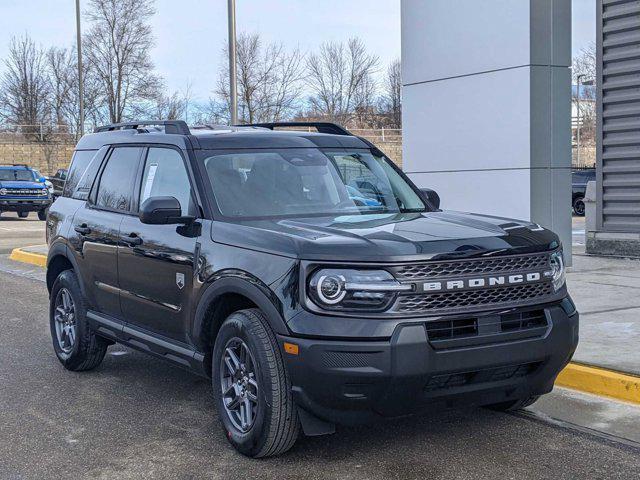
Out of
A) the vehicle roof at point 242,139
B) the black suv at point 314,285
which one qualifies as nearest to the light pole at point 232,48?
the vehicle roof at point 242,139

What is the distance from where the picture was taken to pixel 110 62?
43469 mm

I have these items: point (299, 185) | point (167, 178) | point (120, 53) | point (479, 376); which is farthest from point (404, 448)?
point (120, 53)

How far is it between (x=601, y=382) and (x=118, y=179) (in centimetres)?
376

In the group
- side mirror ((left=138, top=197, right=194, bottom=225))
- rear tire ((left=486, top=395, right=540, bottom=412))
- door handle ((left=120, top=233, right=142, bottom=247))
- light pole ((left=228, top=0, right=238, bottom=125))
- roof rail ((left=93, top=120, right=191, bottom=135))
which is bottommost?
rear tire ((left=486, top=395, right=540, bottom=412))

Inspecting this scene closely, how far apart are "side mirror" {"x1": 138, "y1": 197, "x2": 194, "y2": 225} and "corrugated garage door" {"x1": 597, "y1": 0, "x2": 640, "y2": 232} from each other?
9082 mm

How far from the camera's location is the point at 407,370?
13.8ft

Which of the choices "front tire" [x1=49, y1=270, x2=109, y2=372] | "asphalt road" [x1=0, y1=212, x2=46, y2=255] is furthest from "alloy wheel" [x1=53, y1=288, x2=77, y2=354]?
"asphalt road" [x1=0, y1=212, x2=46, y2=255]

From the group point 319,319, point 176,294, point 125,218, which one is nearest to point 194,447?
point 176,294

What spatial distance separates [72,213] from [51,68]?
46.5 m

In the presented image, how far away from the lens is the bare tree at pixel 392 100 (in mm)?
56375

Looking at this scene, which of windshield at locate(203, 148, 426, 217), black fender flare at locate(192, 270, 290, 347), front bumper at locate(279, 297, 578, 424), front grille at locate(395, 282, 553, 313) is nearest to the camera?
front bumper at locate(279, 297, 578, 424)

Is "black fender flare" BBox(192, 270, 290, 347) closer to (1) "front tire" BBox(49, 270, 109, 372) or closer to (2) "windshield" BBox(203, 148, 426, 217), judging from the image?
(2) "windshield" BBox(203, 148, 426, 217)

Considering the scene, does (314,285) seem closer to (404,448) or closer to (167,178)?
(404,448)

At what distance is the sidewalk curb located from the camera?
229 inches
